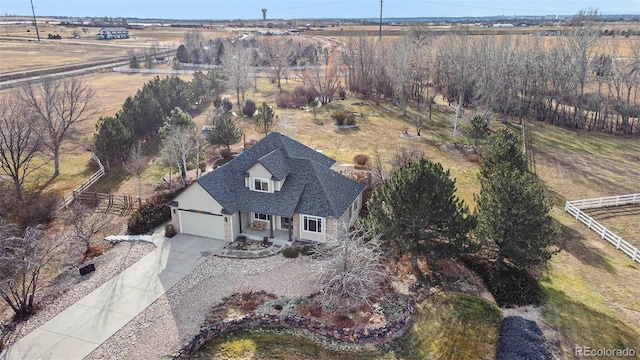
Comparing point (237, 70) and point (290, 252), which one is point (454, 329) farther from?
point (237, 70)

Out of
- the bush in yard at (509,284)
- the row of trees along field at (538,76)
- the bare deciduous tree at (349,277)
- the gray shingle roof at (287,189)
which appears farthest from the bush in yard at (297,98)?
the bare deciduous tree at (349,277)

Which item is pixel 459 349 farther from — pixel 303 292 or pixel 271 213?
pixel 271 213

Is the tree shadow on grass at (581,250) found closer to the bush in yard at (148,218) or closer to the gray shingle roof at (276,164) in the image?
the gray shingle roof at (276,164)

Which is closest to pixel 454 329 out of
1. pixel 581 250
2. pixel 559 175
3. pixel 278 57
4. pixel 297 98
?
pixel 581 250

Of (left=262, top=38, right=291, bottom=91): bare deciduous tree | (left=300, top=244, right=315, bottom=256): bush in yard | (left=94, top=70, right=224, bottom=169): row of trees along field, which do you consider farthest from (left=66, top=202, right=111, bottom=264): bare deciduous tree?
(left=262, top=38, right=291, bottom=91): bare deciduous tree

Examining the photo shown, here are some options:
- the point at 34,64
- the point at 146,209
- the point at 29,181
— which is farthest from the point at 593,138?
the point at 34,64

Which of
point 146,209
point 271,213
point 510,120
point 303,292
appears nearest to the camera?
point 303,292
